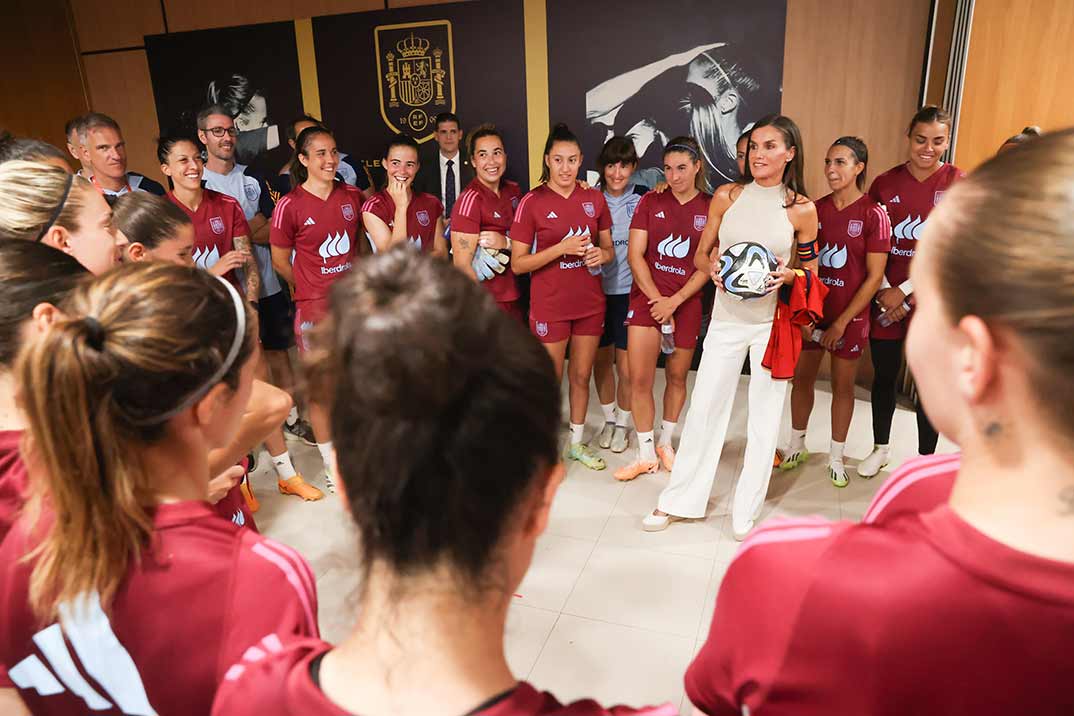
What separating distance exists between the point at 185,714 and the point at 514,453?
65cm

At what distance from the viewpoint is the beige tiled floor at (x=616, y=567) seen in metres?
2.31

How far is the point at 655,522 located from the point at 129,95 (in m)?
6.14

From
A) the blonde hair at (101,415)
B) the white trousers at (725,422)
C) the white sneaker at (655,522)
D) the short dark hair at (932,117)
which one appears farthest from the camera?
the short dark hair at (932,117)

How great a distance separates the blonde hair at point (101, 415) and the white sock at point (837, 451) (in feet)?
10.9

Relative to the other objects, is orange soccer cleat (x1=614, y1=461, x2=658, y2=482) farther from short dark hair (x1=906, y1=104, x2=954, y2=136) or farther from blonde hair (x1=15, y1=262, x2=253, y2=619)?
blonde hair (x1=15, y1=262, x2=253, y2=619)

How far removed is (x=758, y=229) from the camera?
2750 millimetres

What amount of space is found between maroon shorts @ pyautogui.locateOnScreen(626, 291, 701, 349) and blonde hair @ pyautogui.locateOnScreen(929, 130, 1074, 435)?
9.59 ft

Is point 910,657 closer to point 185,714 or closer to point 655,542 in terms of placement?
point 185,714

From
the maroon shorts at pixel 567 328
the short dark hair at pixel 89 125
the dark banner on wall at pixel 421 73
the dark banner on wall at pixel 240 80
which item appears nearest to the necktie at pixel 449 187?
the dark banner on wall at pixel 421 73

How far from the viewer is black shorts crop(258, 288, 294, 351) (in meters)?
4.08

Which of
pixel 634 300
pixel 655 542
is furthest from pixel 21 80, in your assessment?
pixel 655 542

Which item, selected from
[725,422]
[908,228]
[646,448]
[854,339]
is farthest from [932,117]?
[646,448]

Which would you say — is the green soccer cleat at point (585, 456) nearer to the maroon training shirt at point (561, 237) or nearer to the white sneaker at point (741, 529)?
the maroon training shirt at point (561, 237)

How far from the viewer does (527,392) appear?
0.62m
